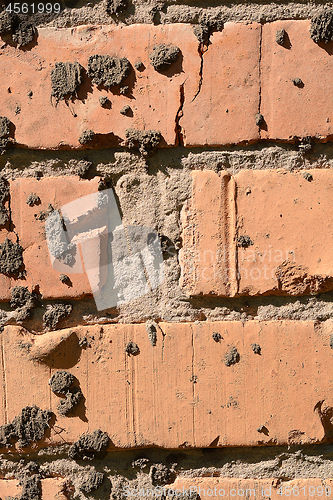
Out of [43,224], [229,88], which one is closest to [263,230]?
[229,88]

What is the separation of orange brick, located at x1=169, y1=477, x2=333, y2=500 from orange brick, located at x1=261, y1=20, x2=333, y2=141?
1.03 m

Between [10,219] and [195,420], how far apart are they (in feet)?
2.64

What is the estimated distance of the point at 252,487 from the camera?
122 centimetres

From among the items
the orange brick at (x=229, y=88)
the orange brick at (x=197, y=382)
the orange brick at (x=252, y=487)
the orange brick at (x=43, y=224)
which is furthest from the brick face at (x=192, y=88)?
the orange brick at (x=252, y=487)

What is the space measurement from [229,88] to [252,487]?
3.84 feet

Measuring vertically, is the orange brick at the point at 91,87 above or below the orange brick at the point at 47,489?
above

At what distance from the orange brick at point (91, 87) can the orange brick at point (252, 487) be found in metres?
1.01

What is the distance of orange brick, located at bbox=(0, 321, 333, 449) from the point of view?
1190mm

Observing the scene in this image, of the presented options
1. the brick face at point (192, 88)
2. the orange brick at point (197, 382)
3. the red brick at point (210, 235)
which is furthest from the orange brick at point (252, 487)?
the brick face at point (192, 88)

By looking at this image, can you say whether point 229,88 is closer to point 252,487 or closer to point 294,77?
point 294,77

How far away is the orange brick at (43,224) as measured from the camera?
46.9 inches

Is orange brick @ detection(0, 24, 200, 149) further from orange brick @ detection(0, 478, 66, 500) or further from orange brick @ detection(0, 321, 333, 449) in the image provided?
orange brick @ detection(0, 478, 66, 500)

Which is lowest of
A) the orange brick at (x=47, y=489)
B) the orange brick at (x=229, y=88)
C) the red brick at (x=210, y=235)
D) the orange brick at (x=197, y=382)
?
the orange brick at (x=47, y=489)

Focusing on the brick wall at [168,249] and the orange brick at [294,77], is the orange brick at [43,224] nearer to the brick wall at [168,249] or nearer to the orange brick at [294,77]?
the brick wall at [168,249]
